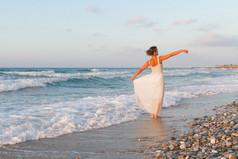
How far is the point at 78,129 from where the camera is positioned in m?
5.62

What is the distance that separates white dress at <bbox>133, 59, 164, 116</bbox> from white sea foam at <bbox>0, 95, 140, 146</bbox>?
578 millimetres

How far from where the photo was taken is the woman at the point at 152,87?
649 centimetres

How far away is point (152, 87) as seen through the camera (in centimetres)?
689

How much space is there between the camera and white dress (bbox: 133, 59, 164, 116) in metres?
6.76

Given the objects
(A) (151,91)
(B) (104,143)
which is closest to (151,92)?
(A) (151,91)

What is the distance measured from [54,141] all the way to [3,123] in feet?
5.78

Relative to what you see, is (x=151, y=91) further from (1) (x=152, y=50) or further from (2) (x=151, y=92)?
(1) (x=152, y=50)

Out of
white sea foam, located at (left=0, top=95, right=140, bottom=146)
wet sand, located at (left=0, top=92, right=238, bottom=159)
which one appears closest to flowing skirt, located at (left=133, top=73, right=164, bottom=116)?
white sea foam, located at (left=0, top=95, right=140, bottom=146)

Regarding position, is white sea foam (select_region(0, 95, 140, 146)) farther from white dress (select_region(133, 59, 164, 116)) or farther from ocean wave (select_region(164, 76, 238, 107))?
ocean wave (select_region(164, 76, 238, 107))

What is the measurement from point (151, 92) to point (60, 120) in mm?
2654

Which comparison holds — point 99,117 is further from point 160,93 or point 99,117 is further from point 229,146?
point 229,146

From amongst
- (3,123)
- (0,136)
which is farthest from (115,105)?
(0,136)

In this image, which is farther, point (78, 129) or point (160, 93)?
point (160, 93)

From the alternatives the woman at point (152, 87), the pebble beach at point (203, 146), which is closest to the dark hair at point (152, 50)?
the woman at point (152, 87)
